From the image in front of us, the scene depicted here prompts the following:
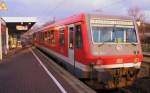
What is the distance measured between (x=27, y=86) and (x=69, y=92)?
5.89ft

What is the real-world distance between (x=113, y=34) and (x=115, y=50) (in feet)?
2.09

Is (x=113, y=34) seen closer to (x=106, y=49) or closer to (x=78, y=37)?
(x=106, y=49)

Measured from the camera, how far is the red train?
11.3m

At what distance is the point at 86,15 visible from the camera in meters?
11.8

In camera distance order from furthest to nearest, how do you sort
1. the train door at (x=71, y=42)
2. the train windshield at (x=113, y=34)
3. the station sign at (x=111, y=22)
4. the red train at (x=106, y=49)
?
the train door at (x=71, y=42), the station sign at (x=111, y=22), the train windshield at (x=113, y=34), the red train at (x=106, y=49)

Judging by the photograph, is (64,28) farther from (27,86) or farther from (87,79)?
(27,86)

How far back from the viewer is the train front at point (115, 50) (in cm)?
1142

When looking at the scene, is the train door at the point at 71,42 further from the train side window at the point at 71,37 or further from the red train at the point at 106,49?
the red train at the point at 106,49

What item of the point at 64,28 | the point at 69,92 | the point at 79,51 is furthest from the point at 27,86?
the point at 64,28

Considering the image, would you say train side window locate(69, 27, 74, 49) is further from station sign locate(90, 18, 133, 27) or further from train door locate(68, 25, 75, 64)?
station sign locate(90, 18, 133, 27)

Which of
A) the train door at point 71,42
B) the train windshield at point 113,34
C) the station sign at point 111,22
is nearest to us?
the train windshield at point 113,34

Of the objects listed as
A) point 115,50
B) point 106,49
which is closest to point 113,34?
point 115,50

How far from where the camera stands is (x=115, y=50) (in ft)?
39.1

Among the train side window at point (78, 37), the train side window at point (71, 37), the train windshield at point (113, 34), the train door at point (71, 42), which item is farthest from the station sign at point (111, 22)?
the train side window at point (71, 37)
